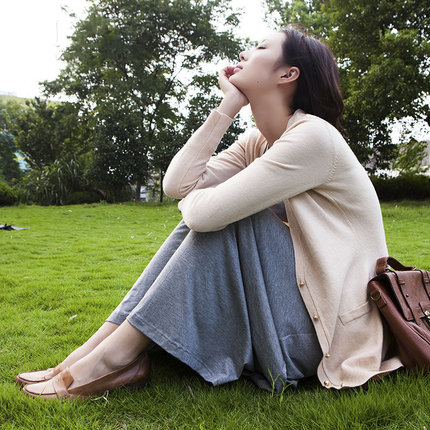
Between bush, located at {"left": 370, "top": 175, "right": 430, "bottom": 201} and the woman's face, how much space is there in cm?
1436

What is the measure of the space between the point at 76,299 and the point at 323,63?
2.47m

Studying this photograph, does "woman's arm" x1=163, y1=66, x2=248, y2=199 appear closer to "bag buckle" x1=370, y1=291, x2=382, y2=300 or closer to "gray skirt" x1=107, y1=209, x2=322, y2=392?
"gray skirt" x1=107, y1=209, x2=322, y2=392

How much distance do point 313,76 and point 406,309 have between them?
1.03 metres

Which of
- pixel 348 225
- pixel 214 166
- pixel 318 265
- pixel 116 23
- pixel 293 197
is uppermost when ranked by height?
pixel 116 23

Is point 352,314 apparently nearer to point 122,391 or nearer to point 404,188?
point 122,391

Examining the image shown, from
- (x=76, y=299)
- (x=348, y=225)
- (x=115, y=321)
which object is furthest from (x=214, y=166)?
(x=76, y=299)

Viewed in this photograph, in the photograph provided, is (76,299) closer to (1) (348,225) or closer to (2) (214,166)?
(2) (214,166)

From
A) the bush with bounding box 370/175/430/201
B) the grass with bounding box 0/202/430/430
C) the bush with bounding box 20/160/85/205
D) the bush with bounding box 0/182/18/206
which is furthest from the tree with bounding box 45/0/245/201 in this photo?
the grass with bounding box 0/202/430/430

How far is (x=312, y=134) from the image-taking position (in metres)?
1.46

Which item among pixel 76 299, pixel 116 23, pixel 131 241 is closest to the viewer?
pixel 76 299

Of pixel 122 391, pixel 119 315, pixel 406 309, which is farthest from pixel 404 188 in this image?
pixel 122 391

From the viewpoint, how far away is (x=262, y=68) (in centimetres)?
176

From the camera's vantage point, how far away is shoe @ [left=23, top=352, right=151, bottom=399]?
1476mm

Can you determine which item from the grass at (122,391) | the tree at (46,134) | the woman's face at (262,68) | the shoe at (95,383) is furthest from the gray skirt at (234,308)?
the tree at (46,134)
